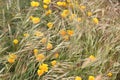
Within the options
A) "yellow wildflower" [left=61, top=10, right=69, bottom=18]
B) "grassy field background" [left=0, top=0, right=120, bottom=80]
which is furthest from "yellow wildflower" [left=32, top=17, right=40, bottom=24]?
"yellow wildflower" [left=61, top=10, right=69, bottom=18]

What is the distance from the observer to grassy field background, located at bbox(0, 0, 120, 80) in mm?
2270

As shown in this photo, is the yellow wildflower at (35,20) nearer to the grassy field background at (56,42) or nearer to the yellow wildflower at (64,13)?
the grassy field background at (56,42)

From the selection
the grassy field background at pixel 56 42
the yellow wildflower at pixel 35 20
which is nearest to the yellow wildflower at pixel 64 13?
the grassy field background at pixel 56 42

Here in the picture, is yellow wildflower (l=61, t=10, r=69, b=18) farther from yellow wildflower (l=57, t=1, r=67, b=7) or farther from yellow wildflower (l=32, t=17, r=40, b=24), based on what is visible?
yellow wildflower (l=32, t=17, r=40, b=24)

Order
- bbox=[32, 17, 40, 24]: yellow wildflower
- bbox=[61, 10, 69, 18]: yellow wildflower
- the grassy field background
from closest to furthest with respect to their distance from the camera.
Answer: the grassy field background < bbox=[32, 17, 40, 24]: yellow wildflower < bbox=[61, 10, 69, 18]: yellow wildflower

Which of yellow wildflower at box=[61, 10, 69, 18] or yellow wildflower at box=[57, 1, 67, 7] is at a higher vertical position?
yellow wildflower at box=[57, 1, 67, 7]

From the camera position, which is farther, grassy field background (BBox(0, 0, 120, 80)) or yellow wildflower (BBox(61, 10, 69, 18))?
yellow wildflower (BBox(61, 10, 69, 18))

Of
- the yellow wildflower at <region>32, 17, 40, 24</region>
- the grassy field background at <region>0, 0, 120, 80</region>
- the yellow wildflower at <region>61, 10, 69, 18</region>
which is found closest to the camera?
the grassy field background at <region>0, 0, 120, 80</region>

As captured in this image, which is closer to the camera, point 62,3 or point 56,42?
point 56,42

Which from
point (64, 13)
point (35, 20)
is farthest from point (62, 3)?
point (35, 20)

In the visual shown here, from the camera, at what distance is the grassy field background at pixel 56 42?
2270mm

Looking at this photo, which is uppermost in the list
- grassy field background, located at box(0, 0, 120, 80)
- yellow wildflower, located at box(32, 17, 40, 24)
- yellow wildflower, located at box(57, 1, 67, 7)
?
yellow wildflower, located at box(57, 1, 67, 7)

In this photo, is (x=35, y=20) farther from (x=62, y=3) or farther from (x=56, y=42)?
(x=62, y=3)

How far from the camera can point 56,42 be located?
2.47 m
